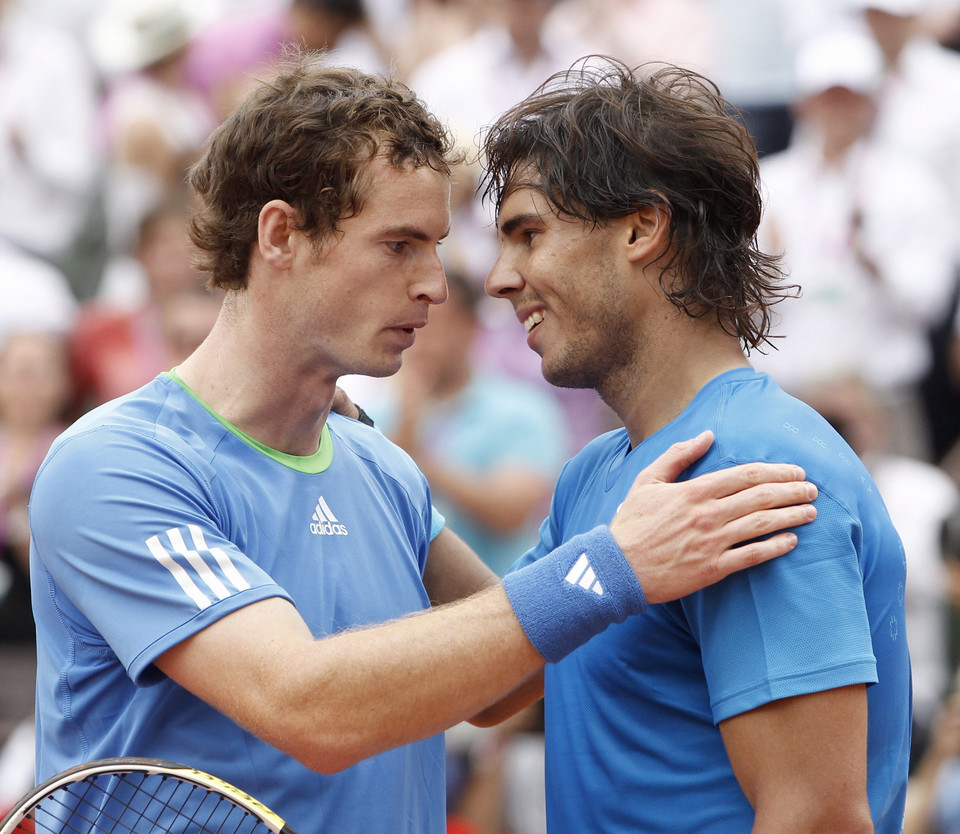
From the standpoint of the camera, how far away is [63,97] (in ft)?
24.7

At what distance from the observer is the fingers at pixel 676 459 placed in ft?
7.36

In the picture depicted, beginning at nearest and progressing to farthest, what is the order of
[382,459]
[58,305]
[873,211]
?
[382,459]
[873,211]
[58,305]

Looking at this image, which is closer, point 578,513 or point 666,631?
point 666,631

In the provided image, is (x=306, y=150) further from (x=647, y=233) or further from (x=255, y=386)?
(x=647, y=233)

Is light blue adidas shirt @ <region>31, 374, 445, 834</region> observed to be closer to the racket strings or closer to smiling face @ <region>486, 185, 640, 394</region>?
the racket strings

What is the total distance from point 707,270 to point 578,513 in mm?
617

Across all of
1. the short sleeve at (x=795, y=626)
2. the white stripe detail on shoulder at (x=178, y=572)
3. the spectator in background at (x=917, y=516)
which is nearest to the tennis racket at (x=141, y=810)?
the white stripe detail on shoulder at (x=178, y=572)

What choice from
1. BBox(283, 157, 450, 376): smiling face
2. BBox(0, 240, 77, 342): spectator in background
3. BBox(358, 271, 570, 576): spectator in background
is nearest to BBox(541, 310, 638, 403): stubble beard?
A: BBox(283, 157, 450, 376): smiling face

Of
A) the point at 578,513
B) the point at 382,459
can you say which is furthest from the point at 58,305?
the point at 578,513

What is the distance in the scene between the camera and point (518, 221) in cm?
266

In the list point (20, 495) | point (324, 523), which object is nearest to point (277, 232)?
point (324, 523)

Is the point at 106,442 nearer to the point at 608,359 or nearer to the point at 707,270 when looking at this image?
the point at 608,359

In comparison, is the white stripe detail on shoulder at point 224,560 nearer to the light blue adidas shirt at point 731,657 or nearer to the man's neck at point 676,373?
the light blue adidas shirt at point 731,657

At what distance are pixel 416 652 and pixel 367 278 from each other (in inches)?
34.7
